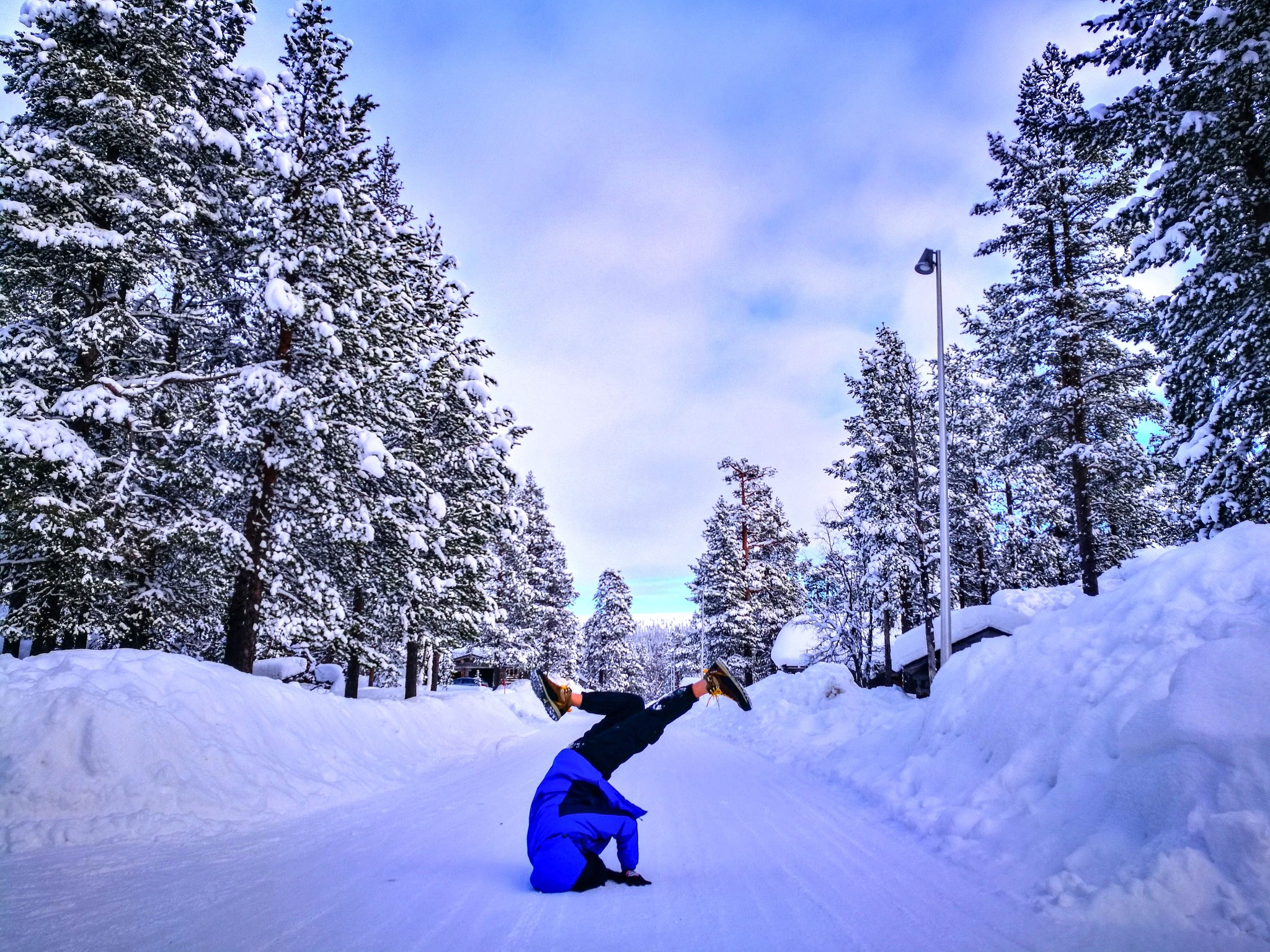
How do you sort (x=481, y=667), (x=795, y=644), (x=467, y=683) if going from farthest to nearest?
(x=481, y=667) → (x=467, y=683) → (x=795, y=644)

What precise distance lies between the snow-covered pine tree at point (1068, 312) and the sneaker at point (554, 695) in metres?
16.3

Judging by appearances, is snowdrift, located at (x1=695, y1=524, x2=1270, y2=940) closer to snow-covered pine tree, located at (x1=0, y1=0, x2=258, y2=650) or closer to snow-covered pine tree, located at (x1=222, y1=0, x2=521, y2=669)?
snow-covered pine tree, located at (x1=222, y1=0, x2=521, y2=669)

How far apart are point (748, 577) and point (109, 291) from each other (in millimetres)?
32351

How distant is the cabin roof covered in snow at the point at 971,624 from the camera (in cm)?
2141

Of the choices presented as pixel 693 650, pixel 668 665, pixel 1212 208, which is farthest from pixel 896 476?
pixel 668 665

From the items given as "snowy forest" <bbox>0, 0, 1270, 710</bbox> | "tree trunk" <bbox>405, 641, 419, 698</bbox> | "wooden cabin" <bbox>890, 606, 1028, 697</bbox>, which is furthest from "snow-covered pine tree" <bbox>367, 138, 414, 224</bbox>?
"wooden cabin" <bbox>890, 606, 1028, 697</bbox>

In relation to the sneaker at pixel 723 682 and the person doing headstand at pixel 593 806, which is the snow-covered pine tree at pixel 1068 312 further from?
the person doing headstand at pixel 593 806

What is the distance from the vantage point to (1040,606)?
2052 centimetres

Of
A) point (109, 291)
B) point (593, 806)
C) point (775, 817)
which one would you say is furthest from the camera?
point (109, 291)

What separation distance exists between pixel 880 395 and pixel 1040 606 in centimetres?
937

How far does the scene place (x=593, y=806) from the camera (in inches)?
166

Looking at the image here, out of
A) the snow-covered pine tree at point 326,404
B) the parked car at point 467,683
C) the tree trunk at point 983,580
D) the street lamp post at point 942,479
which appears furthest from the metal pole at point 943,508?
the parked car at point 467,683

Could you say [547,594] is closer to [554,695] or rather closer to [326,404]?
[326,404]

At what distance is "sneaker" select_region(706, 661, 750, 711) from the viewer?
18.9 feet
